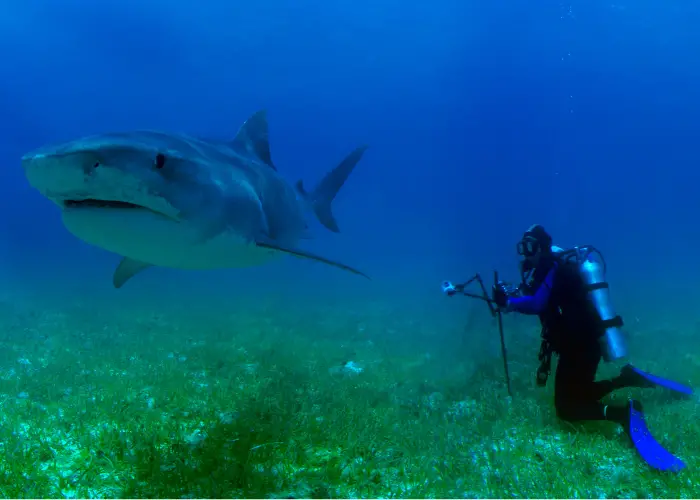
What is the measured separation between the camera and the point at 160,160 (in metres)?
3.04

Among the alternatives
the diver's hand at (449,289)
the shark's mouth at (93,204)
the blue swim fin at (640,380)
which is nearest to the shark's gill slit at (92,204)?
the shark's mouth at (93,204)

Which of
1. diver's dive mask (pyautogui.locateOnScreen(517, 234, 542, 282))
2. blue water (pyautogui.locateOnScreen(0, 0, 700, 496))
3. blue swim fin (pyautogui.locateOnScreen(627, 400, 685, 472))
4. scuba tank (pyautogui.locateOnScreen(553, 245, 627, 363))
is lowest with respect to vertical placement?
blue swim fin (pyautogui.locateOnScreen(627, 400, 685, 472))

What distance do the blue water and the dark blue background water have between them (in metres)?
0.46

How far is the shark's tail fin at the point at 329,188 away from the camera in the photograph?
25.5 feet

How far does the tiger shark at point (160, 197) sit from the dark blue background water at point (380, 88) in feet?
Result: 58.9

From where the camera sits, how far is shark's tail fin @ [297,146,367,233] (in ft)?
25.5

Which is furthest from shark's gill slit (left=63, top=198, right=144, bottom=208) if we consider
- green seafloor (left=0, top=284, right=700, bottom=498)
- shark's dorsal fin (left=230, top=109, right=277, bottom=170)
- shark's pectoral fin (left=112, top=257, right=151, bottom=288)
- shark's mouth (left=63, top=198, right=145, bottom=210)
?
shark's dorsal fin (left=230, top=109, right=277, bottom=170)

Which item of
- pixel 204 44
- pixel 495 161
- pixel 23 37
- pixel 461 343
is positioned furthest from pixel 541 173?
pixel 461 343

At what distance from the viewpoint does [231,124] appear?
13688 centimetres

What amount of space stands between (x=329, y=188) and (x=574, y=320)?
443 cm

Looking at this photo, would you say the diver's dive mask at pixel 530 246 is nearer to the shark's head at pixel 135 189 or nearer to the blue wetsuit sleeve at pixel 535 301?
the blue wetsuit sleeve at pixel 535 301

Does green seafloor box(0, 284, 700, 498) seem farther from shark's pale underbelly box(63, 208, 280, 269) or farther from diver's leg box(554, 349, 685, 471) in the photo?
shark's pale underbelly box(63, 208, 280, 269)

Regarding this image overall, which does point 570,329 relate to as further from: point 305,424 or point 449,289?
point 305,424

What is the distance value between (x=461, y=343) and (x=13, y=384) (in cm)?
920
